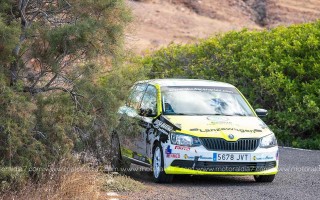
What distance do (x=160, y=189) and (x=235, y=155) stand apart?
1.31 m

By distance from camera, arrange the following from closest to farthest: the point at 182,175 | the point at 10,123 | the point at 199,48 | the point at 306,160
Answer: the point at 10,123 → the point at 182,175 → the point at 306,160 → the point at 199,48

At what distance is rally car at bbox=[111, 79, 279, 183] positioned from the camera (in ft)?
44.3

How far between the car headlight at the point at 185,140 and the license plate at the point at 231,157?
342 millimetres

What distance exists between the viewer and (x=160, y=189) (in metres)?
13.1

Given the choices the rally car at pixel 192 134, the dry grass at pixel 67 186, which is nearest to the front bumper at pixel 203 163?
the rally car at pixel 192 134

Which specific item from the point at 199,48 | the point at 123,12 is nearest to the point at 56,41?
the point at 123,12

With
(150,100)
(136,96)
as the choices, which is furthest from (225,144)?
(150,100)

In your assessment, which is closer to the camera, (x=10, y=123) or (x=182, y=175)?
(x=10, y=123)

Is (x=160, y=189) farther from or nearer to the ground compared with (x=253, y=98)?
farther from the ground

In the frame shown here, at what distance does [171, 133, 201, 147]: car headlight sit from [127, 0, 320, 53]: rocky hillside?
103 feet

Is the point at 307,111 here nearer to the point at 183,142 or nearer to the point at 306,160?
the point at 306,160

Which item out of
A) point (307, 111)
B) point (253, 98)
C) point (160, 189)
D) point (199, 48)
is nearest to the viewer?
point (160, 189)

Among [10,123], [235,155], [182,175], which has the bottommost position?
[182,175]

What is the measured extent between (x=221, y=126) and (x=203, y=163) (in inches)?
29.4
